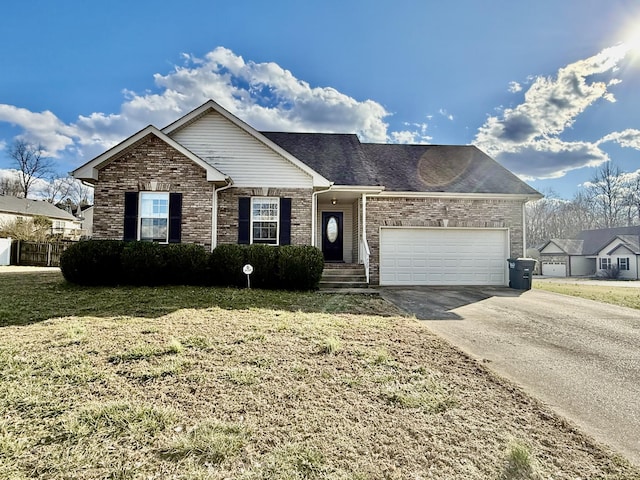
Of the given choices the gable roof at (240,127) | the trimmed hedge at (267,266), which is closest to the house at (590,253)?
the gable roof at (240,127)

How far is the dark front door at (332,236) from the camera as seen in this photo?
46.5 ft

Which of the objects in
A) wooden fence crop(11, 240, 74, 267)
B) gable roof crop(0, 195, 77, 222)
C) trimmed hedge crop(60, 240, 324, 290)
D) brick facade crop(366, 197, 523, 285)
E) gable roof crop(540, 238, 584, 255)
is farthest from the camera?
gable roof crop(540, 238, 584, 255)

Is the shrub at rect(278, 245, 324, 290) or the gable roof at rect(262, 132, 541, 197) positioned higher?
the gable roof at rect(262, 132, 541, 197)

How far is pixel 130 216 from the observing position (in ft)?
34.6

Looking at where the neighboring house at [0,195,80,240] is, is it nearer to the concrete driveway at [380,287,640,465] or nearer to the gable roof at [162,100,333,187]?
the gable roof at [162,100,333,187]

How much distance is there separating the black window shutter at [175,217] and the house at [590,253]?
38.4 meters

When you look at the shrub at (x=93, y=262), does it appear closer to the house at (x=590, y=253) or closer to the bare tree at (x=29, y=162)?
the house at (x=590, y=253)

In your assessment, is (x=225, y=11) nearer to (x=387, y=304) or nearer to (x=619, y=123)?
(x=387, y=304)

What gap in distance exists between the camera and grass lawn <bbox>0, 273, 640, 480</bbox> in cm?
220

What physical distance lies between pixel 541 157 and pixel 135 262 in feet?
116

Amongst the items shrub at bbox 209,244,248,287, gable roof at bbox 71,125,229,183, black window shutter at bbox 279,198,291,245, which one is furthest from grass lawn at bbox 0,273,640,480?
gable roof at bbox 71,125,229,183

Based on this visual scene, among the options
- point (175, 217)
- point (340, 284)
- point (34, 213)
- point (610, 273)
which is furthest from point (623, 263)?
point (34, 213)

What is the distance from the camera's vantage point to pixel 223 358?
4.10 m

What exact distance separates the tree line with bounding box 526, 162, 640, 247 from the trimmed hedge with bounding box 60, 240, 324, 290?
137ft
